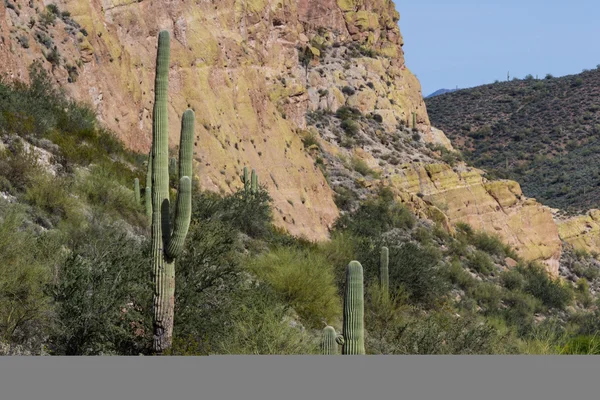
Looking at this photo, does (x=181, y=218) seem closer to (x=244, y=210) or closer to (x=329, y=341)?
(x=329, y=341)

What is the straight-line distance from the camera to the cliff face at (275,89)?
27453 mm

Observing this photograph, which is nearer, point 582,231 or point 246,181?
point 246,181

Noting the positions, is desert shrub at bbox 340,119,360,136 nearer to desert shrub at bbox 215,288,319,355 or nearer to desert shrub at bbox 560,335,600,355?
desert shrub at bbox 560,335,600,355

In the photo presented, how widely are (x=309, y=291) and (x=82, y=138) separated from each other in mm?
7112

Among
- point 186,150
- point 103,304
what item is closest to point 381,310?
point 186,150

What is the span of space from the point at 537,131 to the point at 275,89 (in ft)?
166

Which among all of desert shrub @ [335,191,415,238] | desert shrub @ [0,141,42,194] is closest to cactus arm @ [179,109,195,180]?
desert shrub @ [0,141,42,194]

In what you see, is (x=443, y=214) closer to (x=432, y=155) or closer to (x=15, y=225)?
(x=432, y=155)

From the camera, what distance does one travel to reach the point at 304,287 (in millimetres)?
21594

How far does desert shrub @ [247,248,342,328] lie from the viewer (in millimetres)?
21219

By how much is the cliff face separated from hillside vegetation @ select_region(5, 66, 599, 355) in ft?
6.95

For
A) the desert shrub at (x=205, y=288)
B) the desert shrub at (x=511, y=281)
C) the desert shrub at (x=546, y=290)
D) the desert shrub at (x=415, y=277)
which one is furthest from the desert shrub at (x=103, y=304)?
the desert shrub at (x=546, y=290)

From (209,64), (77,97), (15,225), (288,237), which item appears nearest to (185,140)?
(15,225)

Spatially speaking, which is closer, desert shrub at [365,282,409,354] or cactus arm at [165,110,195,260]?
cactus arm at [165,110,195,260]
